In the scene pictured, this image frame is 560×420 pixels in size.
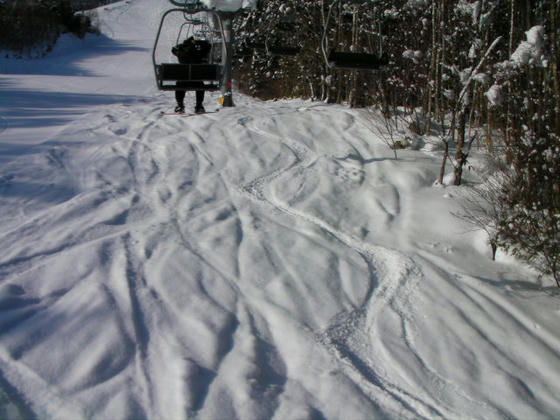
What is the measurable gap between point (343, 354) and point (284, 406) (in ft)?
2.36

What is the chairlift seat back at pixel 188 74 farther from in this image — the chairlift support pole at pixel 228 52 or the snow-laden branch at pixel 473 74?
the snow-laden branch at pixel 473 74

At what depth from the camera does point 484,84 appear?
5270 millimetres

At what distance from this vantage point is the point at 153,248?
467cm

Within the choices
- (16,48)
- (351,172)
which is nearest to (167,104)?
(351,172)

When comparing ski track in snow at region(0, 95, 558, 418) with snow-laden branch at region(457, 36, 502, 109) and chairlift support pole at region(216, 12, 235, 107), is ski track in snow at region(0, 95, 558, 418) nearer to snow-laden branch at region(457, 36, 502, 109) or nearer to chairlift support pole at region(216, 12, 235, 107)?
snow-laden branch at region(457, 36, 502, 109)

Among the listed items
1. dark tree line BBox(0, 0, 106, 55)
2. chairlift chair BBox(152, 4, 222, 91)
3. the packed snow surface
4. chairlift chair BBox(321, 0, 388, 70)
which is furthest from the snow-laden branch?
dark tree line BBox(0, 0, 106, 55)

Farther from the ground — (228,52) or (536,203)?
(228,52)

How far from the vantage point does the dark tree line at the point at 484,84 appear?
4160 mm

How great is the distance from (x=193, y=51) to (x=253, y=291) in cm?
553

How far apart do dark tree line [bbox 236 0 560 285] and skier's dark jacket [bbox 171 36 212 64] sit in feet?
3.88

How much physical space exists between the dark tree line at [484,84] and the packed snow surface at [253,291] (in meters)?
0.66

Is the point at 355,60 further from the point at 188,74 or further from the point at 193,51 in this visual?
the point at 193,51

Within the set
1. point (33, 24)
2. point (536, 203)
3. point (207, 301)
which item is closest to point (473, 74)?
point (536, 203)

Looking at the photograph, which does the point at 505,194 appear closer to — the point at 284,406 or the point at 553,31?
the point at 553,31
